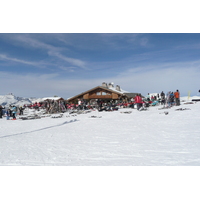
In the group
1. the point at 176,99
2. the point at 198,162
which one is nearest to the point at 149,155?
the point at 198,162

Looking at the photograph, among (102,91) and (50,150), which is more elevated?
(102,91)

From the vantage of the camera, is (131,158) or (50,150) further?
(50,150)

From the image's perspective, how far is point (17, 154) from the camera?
13.1 ft

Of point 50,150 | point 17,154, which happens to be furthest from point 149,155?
point 17,154

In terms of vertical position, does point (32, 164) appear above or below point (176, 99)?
below

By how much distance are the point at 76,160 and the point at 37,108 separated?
76.9 ft

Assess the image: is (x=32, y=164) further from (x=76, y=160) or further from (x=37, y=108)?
(x=37, y=108)

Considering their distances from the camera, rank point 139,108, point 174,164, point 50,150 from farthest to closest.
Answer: point 139,108 → point 50,150 → point 174,164

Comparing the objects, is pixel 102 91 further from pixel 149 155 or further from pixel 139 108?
pixel 149 155

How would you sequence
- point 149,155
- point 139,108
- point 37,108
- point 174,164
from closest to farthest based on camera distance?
1. point 174,164
2. point 149,155
3. point 139,108
4. point 37,108

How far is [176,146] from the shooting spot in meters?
4.21

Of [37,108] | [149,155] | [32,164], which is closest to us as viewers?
[32,164]

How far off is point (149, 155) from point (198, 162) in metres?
0.97

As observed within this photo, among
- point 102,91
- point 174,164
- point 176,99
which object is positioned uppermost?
point 102,91
